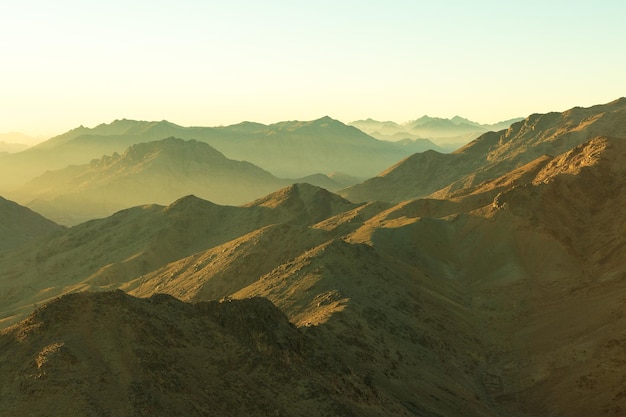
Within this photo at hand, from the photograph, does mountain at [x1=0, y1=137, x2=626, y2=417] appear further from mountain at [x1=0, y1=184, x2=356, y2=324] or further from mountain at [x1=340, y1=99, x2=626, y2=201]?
mountain at [x1=340, y1=99, x2=626, y2=201]

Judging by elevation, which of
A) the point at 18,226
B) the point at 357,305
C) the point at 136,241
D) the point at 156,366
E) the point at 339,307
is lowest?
the point at 357,305

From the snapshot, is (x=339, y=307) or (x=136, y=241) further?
(x=136, y=241)

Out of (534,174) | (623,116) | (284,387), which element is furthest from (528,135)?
(284,387)

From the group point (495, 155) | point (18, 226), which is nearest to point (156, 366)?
point (18, 226)

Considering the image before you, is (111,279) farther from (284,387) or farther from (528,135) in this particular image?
(528,135)

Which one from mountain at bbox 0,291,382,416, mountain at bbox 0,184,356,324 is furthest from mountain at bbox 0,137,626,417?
mountain at bbox 0,184,356,324

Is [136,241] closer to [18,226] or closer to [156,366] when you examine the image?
[18,226]
